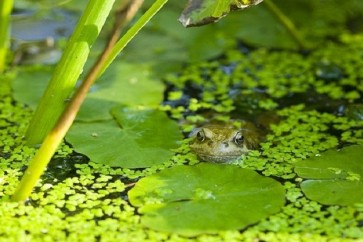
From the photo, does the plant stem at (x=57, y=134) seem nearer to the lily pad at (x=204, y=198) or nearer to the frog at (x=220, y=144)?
the lily pad at (x=204, y=198)

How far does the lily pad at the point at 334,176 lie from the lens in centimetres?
232

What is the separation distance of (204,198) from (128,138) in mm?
602

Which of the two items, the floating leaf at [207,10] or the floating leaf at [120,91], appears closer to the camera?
the floating leaf at [207,10]

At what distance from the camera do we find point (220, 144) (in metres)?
2.69

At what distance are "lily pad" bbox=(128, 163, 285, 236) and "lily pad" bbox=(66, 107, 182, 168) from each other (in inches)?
7.9

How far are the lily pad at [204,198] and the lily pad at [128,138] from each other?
7.9 inches

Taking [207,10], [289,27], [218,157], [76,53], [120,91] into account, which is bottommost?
[120,91]

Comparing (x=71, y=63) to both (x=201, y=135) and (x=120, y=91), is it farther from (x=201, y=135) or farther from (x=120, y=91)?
(x=120, y=91)

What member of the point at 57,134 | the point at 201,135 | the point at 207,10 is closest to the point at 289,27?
the point at 201,135

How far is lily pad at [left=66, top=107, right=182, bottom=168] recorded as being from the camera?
263 centimetres

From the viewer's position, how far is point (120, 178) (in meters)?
2.53

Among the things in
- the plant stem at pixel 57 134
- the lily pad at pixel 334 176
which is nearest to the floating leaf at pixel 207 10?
the plant stem at pixel 57 134

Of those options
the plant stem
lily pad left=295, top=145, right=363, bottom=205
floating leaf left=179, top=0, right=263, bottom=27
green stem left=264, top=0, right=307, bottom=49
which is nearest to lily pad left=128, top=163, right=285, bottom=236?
lily pad left=295, top=145, right=363, bottom=205

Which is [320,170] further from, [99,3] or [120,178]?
[99,3]
